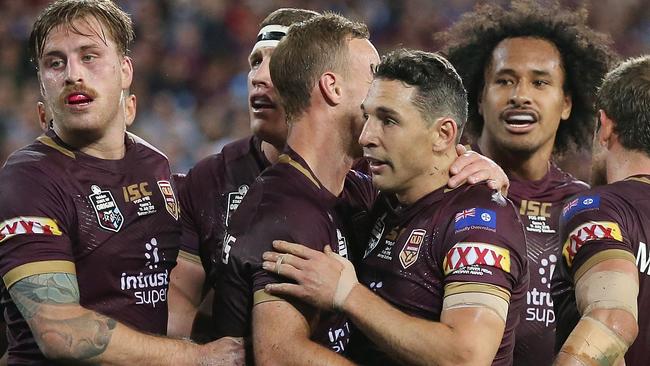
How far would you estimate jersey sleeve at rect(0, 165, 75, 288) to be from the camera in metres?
3.74

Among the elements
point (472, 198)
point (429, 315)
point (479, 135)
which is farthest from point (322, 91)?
point (479, 135)

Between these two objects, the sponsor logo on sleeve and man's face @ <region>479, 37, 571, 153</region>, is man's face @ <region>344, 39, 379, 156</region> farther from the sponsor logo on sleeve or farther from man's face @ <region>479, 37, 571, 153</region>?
man's face @ <region>479, 37, 571, 153</region>

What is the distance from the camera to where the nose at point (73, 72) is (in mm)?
4133

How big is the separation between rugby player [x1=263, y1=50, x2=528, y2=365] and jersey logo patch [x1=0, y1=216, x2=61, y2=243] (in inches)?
35.2

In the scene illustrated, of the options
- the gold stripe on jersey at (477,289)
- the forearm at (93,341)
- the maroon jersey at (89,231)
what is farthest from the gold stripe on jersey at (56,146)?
the gold stripe on jersey at (477,289)

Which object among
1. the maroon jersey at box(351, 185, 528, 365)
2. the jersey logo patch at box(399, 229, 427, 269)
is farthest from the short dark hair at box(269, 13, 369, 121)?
the jersey logo patch at box(399, 229, 427, 269)

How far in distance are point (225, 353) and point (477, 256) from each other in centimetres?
103

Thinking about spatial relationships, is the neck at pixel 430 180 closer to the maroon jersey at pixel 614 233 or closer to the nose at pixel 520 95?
the maroon jersey at pixel 614 233

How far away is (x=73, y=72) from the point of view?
4141 mm

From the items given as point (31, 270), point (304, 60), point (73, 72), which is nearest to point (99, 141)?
point (73, 72)

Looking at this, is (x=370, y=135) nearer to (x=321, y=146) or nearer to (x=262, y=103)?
(x=321, y=146)

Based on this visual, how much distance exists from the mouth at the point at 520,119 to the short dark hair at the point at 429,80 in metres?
1.48

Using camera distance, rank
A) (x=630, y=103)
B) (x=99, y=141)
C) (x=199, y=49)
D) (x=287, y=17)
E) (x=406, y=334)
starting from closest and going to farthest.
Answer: (x=406, y=334), (x=630, y=103), (x=99, y=141), (x=287, y=17), (x=199, y=49)

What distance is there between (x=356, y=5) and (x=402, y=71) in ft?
28.2
